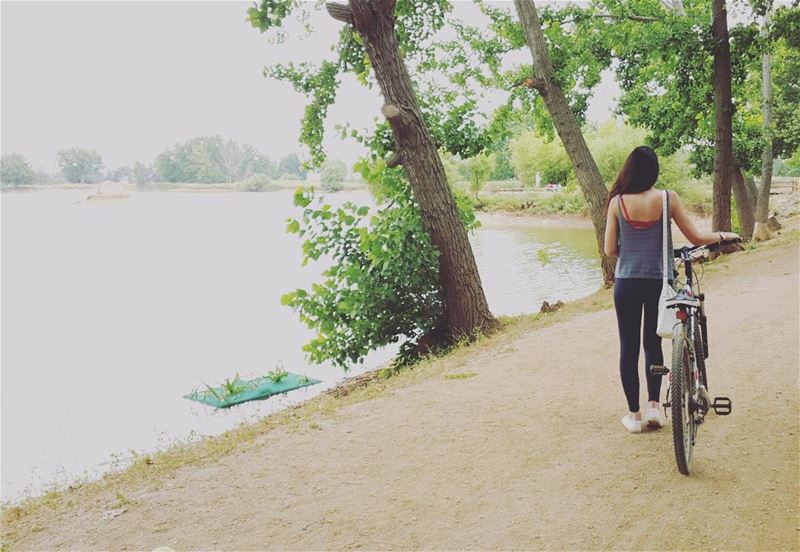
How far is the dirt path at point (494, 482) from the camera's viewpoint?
389 cm

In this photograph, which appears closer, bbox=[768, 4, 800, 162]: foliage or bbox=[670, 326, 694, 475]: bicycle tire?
bbox=[670, 326, 694, 475]: bicycle tire

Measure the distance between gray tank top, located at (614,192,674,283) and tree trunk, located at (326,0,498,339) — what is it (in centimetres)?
550

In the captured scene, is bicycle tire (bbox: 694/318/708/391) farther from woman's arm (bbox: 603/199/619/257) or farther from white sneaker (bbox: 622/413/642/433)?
woman's arm (bbox: 603/199/619/257)

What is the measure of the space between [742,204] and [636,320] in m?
15.7

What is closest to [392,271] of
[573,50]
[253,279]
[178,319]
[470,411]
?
[470,411]

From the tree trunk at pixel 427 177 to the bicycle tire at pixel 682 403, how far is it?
583 centimetres

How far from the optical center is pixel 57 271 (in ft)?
116

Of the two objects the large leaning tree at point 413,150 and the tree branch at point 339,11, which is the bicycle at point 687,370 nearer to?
the large leaning tree at point 413,150

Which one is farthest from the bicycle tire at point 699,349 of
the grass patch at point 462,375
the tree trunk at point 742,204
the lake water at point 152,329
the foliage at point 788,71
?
the tree trunk at point 742,204

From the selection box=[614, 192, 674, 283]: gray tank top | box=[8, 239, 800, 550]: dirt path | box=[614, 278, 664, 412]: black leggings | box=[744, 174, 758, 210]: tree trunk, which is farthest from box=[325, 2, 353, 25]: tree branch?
box=[744, 174, 758, 210]: tree trunk

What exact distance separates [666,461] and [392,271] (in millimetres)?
5682

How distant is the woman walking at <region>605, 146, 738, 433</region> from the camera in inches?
178

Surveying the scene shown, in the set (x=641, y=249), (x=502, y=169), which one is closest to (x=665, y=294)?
(x=641, y=249)

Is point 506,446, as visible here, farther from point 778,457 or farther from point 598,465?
point 778,457
